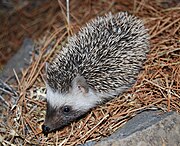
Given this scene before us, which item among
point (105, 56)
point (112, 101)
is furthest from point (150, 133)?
point (105, 56)

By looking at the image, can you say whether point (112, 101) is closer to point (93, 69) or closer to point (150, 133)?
point (93, 69)

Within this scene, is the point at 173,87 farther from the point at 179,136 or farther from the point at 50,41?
the point at 50,41

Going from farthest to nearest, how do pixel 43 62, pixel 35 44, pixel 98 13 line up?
pixel 98 13, pixel 35 44, pixel 43 62

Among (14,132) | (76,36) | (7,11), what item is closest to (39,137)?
(14,132)

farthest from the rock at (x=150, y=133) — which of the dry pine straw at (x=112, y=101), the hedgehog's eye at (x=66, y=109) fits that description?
the hedgehog's eye at (x=66, y=109)

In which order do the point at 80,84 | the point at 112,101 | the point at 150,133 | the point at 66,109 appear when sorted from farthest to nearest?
the point at 112,101 < the point at 66,109 < the point at 80,84 < the point at 150,133

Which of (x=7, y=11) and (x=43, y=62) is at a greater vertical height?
(x=7, y=11)

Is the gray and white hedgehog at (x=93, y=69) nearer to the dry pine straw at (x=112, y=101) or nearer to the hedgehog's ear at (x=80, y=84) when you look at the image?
the hedgehog's ear at (x=80, y=84)
